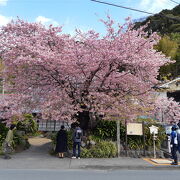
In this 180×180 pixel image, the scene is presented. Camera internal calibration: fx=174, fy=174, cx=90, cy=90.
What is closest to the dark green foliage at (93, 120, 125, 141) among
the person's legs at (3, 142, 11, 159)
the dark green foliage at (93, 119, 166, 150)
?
the dark green foliage at (93, 119, 166, 150)

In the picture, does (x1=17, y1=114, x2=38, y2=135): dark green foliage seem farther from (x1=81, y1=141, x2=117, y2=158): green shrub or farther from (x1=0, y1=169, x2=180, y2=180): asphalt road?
(x1=0, y1=169, x2=180, y2=180): asphalt road

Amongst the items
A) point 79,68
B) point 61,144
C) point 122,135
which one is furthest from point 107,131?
point 79,68

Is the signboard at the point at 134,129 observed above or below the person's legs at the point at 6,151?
above

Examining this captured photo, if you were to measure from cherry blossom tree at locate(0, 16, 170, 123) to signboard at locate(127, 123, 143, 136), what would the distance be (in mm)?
920

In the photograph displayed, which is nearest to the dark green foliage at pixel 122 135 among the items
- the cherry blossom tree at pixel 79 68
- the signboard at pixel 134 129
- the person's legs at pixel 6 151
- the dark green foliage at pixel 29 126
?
the signboard at pixel 134 129

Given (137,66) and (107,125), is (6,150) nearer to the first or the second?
(107,125)

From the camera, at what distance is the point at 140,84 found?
9.44 metres

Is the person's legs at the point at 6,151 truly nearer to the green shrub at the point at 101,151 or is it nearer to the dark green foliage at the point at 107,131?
the green shrub at the point at 101,151

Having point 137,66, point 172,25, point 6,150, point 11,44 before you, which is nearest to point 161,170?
point 137,66

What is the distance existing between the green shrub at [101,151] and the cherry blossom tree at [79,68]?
5.43 feet

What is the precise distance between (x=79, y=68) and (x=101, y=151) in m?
4.24

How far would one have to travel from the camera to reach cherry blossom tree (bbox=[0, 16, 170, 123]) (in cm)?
810

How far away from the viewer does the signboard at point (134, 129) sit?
9.15m

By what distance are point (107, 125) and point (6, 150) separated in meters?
5.33
